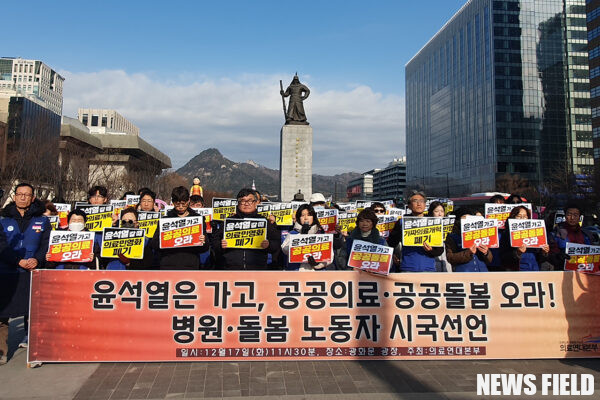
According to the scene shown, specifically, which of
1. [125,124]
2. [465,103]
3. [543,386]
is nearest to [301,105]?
[543,386]

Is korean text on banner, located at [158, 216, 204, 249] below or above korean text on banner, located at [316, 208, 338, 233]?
below

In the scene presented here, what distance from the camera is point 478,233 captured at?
5492mm

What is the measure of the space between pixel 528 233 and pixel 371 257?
2.33 m

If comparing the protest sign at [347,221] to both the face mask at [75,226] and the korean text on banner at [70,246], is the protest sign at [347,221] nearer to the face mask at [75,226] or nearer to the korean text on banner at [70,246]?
the face mask at [75,226]

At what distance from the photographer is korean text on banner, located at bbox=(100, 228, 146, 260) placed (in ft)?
18.0

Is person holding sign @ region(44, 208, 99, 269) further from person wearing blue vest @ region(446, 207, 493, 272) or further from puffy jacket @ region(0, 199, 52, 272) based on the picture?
person wearing blue vest @ region(446, 207, 493, 272)

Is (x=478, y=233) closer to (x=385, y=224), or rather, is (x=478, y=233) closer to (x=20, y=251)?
(x=385, y=224)

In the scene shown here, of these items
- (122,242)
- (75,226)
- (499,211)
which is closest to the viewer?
Answer: (122,242)

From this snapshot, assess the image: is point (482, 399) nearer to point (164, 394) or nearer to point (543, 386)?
point (543, 386)

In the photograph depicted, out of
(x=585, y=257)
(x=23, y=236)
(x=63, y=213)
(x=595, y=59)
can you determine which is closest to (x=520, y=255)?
(x=585, y=257)

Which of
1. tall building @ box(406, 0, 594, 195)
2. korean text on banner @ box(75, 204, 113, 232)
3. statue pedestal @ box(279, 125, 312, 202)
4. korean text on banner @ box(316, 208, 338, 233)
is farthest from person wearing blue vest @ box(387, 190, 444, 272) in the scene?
tall building @ box(406, 0, 594, 195)

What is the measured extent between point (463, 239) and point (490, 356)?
148 cm

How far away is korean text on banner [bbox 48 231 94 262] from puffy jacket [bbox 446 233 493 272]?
4.75 m

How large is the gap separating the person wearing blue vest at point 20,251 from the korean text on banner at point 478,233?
214 inches
